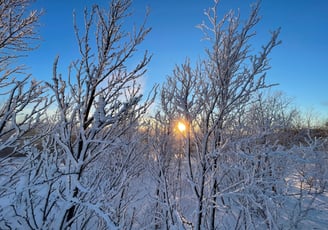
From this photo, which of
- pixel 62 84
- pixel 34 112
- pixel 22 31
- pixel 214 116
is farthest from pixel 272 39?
pixel 22 31

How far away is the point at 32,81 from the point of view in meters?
3.12

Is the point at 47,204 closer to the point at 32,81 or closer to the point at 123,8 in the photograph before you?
the point at 32,81

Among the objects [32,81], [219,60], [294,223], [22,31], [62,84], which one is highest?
[22,31]

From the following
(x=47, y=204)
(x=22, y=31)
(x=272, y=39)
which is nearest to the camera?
(x=47, y=204)

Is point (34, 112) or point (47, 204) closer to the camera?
point (47, 204)

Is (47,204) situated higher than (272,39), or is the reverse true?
(272,39)

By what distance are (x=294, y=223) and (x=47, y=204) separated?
4936mm

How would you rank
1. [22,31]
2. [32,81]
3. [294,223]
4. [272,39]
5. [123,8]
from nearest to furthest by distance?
1. [123,8]
2. [32,81]
3. [272,39]
4. [294,223]
5. [22,31]

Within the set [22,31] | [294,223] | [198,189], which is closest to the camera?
[198,189]

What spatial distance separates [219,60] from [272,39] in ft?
2.94

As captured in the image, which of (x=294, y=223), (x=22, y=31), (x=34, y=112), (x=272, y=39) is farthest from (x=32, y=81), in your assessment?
(x=294, y=223)

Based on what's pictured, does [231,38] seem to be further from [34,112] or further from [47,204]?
[47,204]

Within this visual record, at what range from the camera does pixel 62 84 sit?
237 cm

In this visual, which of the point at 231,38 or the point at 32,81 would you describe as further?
the point at 231,38
